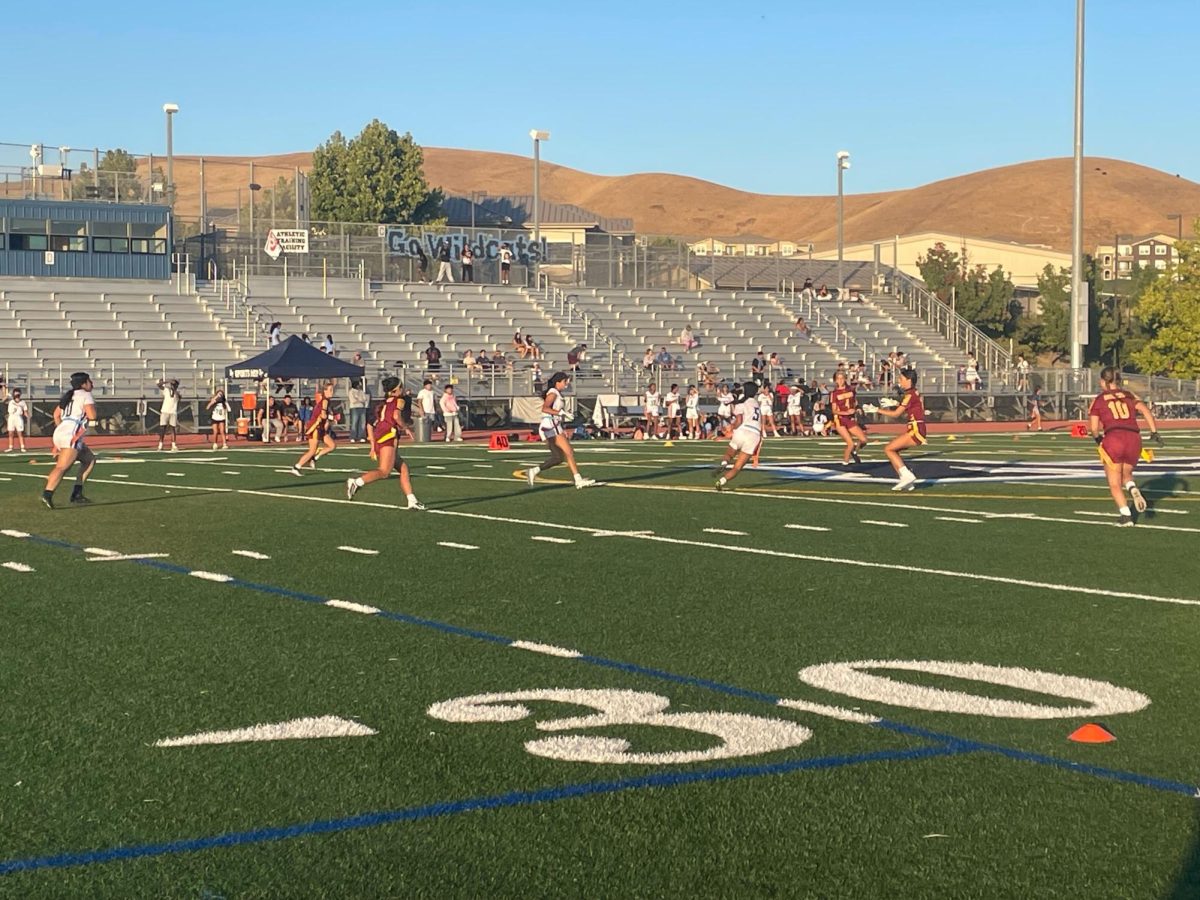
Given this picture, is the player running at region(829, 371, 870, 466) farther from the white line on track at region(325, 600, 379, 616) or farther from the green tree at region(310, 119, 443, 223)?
the green tree at region(310, 119, 443, 223)

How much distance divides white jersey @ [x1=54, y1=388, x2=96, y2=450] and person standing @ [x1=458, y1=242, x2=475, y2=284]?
36777 millimetres

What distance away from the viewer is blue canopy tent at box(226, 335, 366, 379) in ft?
118

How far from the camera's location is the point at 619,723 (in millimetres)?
7254

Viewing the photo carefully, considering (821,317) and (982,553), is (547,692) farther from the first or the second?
(821,317)

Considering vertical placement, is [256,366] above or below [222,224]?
below

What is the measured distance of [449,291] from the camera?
176 ft

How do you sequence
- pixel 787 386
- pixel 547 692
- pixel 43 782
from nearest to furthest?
1. pixel 43 782
2. pixel 547 692
3. pixel 787 386

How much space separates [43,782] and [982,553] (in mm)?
9392

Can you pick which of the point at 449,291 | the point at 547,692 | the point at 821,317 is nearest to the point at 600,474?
the point at 547,692

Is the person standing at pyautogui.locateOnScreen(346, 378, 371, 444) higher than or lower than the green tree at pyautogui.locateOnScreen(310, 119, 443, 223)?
lower

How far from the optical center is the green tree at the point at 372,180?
95312 millimetres

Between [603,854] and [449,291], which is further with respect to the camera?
[449,291]

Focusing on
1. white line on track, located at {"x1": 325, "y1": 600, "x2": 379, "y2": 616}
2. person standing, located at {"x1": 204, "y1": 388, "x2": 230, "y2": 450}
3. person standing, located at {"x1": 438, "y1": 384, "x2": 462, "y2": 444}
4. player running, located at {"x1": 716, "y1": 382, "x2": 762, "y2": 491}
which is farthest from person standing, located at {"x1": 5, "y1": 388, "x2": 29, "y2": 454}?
white line on track, located at {"x1": 325, "y1": 600, "x2": 379, "y2": 616}

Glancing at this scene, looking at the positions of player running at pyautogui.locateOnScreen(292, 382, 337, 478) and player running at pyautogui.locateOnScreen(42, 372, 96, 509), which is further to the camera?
player running at pyautogui.locateOnScreen(292, 382, 337, 478)
